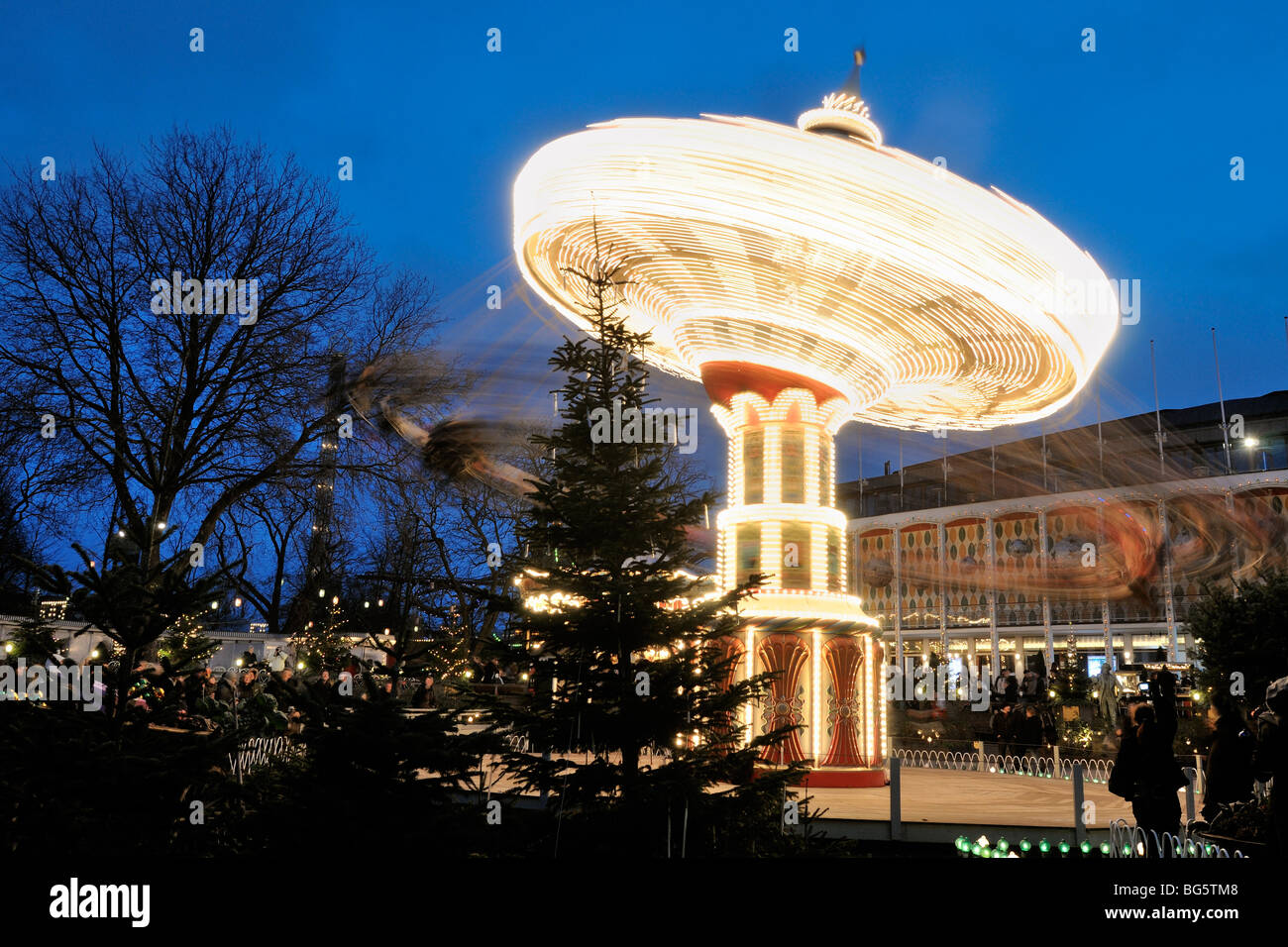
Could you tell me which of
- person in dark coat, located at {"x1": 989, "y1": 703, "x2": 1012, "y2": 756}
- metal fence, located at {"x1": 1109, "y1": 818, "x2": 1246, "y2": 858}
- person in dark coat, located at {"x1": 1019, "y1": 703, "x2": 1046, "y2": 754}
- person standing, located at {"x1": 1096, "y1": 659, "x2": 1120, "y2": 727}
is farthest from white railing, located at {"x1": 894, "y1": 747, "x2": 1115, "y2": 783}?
metal fence, located at {"x1": 1109, "y1": 818, "x2": 1246, "y2": 858}

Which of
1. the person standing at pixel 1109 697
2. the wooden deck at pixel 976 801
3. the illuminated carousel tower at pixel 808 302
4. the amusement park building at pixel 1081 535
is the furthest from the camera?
the amusement park building at pixel 1081 535

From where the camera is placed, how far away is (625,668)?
8.06 metres

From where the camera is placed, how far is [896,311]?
48.8ft

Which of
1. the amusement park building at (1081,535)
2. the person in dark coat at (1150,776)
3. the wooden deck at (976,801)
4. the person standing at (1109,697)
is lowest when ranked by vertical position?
the wooden deck at (976,801)

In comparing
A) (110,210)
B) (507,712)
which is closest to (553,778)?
(507,712)

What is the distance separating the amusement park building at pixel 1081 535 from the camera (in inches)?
1722

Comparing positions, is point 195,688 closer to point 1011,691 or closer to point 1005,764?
point 1005,764

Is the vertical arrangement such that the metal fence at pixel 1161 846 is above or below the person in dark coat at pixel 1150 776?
below

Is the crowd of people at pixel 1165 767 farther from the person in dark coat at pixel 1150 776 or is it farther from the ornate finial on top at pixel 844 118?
the ornate finial on top at pixel 844 118

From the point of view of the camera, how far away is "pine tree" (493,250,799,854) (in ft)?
25.2

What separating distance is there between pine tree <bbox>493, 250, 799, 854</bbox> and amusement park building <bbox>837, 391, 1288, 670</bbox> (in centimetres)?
3614

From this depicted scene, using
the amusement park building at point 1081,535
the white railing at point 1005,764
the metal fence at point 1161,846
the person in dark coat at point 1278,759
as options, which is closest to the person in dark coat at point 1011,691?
the white railing at point 1005,764

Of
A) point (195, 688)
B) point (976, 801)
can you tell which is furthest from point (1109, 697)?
point (195, 688)

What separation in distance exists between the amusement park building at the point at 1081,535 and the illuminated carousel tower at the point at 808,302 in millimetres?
27786
